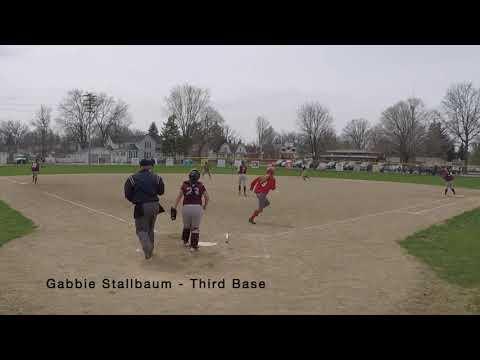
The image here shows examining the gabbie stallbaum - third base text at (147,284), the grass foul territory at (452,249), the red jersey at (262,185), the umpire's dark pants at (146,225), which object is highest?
the red jersey at (262,185)

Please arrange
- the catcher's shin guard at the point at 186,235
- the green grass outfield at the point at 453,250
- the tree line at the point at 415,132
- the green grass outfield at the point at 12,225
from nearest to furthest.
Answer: the green grass outfield at the point at 453,250 < the catcher's shin guard at the point at 186,235 < the green grass outfield at the point at 12,225 < the tree line at the point at 415,132

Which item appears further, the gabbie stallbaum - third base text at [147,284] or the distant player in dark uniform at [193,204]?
the distant player in dark uniform at [193,204]

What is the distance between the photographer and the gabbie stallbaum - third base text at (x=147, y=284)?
6.47 meters

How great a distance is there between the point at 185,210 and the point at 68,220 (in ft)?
20.6

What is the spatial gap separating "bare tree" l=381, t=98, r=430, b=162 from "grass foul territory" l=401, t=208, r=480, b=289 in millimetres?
80929

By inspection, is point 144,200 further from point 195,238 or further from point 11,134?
point 11,134

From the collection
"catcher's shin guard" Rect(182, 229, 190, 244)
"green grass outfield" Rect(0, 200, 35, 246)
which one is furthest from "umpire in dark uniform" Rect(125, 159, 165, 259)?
"green grass outfield" Rect(0, 200, 35, 246)

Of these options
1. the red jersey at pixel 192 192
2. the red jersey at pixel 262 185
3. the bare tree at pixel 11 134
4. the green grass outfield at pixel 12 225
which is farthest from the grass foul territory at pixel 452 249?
the bare tree at pixel 11 134

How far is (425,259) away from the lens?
351 inches

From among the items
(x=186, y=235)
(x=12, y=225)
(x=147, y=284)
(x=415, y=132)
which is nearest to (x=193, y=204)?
(x=186, y=235)

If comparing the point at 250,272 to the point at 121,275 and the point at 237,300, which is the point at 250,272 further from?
the point at 121,275

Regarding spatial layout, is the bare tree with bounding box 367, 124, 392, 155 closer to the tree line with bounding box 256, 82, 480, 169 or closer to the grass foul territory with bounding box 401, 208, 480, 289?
the tree line with bounding box 256, 82, 480, 169

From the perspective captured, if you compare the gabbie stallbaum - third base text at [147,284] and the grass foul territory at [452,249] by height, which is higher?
the gabbie stallbaum - third base text at [147,284]

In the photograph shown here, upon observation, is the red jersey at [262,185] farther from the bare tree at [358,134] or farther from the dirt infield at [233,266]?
the bare tree at [358,134]
